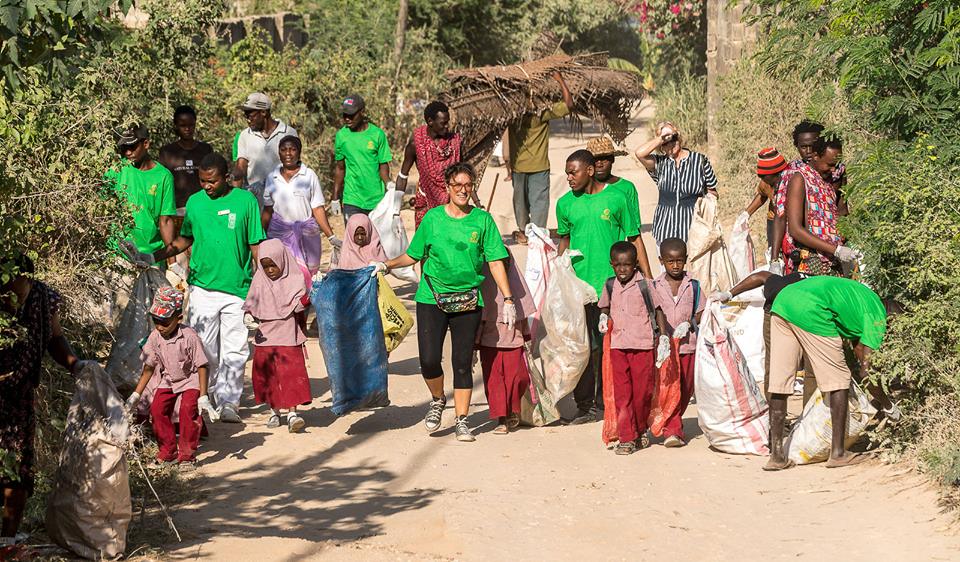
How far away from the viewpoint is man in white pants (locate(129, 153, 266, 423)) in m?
9.41

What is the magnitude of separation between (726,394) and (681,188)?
286 centimetres

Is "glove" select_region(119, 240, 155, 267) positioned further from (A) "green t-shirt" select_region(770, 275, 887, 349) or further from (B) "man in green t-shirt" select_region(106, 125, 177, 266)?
(A) "green t-shirt" select_region(770, 275, 887, 349)

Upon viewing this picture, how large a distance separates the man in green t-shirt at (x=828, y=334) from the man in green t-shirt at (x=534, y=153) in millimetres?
7239

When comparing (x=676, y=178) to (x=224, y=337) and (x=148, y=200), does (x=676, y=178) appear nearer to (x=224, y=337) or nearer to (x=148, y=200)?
(x=224, y=337)

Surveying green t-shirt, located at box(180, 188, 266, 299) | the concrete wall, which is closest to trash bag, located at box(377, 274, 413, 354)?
green t-shirt, located at box(180, 188, 266, 299)

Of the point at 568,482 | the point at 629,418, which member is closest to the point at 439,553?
the point at 568,482

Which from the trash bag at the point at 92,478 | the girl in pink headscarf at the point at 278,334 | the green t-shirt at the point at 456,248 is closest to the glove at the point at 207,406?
the girl in pink headscarf at the point at 278,334

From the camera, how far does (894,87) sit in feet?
29.6

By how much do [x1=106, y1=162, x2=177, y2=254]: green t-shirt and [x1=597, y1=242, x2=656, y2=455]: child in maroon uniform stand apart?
128 inches

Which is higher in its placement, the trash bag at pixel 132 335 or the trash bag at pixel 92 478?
the trash bag at pixel 132 335

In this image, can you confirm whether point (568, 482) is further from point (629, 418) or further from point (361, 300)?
point (361, 300)

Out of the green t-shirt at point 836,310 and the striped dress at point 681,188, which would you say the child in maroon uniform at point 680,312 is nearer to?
the green t-shirt at point 836,310

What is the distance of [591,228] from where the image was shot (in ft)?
30.7

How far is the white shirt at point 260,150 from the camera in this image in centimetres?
1189
